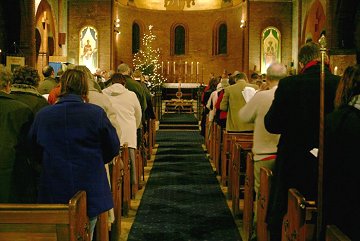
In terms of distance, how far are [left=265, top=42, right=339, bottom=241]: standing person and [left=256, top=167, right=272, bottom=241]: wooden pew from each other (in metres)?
0.27

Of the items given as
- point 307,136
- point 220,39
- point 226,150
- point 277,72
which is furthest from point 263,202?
point 220,39

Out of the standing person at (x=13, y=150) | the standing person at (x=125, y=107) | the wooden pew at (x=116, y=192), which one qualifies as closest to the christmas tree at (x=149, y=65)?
the standing person at (x=125, y=107)

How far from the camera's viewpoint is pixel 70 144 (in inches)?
157

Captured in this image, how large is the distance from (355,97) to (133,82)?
5514 mm

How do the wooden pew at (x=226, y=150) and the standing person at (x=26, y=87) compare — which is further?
the wooden pew at (x=226, y=150)

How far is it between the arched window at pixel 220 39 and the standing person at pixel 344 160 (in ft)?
85.2

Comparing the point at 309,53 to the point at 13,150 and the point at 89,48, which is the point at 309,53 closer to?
the point at 13,150

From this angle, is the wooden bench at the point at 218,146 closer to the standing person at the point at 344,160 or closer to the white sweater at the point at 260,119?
the white sweater at the point at 260,119

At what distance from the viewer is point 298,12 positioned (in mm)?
22719

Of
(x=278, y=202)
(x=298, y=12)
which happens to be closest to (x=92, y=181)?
(x=278, y=202)

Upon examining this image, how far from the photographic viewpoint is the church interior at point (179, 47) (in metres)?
7.56

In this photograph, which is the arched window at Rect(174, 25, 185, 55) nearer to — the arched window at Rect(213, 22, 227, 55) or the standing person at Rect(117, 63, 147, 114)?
the arched window at Rect(213, 22, 227, 55)

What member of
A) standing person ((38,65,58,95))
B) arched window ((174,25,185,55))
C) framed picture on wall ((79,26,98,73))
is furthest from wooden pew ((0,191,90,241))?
arched window ((174,25,185,55))

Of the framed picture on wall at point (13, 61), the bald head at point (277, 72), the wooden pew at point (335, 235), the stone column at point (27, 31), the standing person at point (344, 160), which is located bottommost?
the wooden pew at point (335, 235)
